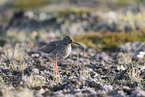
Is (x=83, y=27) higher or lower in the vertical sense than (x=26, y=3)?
lower

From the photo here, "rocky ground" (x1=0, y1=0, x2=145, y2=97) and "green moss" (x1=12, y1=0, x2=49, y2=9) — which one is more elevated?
"green moss" (x1=12, y1=0, x2=49, y2=9)

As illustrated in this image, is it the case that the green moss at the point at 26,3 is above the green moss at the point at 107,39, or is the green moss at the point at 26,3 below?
above

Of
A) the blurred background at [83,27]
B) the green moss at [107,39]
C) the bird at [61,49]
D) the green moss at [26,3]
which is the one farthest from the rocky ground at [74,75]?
the green moss at [26,3]

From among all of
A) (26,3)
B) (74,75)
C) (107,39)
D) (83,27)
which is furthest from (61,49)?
(26,3)

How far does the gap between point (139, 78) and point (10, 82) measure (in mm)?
3952

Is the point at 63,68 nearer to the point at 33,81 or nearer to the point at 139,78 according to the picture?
the point at 33,81

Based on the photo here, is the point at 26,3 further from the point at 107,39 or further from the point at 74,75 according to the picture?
the point at 74,75

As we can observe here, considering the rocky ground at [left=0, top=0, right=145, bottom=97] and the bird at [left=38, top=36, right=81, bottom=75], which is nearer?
the rocky ground at [left=0, top=0, right=145, bottom=97]

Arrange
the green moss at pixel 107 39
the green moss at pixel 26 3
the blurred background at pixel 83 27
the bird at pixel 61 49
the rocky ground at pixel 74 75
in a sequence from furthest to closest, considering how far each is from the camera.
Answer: the green moss at pixel 26 3, the blurred background at pixel 83 27, the green moss at pixel 107 39, the bird at pixel 61 49, the rocky ground at pixel 74 75

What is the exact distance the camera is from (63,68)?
6.12 meters

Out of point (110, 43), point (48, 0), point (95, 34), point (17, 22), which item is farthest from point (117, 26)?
point (48, 0)

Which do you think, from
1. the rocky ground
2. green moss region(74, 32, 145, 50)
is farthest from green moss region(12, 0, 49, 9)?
the rocky ground

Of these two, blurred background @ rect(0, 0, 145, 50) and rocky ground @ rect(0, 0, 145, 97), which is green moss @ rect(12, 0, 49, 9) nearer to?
blurred background @ rect(0, 0, 145, 50)

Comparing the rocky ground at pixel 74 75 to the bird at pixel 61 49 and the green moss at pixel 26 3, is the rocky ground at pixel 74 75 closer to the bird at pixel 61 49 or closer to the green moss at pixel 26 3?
the bird at pixel 61 49
